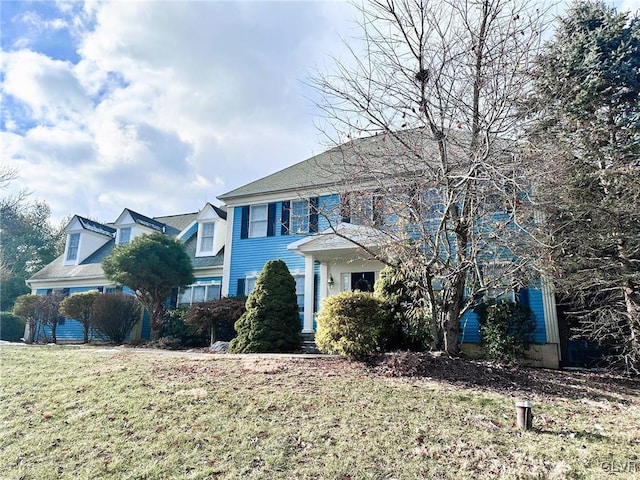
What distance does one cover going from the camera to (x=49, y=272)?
20.4 meters

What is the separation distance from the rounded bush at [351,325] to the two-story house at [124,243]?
28.0 feet

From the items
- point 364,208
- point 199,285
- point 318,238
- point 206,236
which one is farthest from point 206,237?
point 364,208

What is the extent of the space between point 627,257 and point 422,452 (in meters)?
6.91

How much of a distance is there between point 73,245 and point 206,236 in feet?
27.3

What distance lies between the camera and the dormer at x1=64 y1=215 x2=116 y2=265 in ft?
66.7

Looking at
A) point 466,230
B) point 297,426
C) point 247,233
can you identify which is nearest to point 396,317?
point 466,230

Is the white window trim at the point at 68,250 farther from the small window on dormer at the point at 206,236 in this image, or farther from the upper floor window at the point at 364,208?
the upper floor window at the point at 364,208

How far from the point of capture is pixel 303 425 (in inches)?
189

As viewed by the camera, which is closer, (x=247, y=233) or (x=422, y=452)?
(x=422, y=452)

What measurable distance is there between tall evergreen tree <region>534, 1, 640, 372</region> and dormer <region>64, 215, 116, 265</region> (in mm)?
20504

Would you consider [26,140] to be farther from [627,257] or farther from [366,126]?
[627,257]

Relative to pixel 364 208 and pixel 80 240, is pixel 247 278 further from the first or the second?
pixel 80 240

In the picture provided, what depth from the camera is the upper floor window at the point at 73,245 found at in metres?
20.5

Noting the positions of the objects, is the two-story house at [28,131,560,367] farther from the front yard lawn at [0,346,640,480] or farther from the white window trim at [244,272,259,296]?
the front yard lawn at [0,346,640,480]
